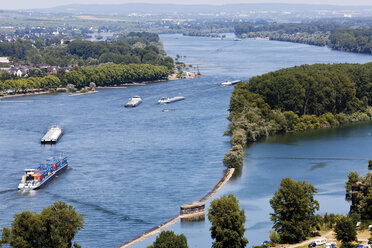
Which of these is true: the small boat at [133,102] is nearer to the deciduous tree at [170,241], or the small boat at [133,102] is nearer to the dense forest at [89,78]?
the dense forest at [89,78]

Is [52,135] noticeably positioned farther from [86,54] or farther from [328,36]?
[328,36]

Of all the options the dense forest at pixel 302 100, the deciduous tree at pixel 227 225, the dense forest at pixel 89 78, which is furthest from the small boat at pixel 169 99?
the deciduous tree at pixel 227 225

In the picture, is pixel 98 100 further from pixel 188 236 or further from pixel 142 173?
pixel 188 236

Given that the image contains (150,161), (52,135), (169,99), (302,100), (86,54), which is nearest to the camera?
(150,161)

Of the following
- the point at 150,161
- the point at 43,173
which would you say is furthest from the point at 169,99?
the point at 43,173

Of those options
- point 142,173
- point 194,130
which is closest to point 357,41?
point 194,130
